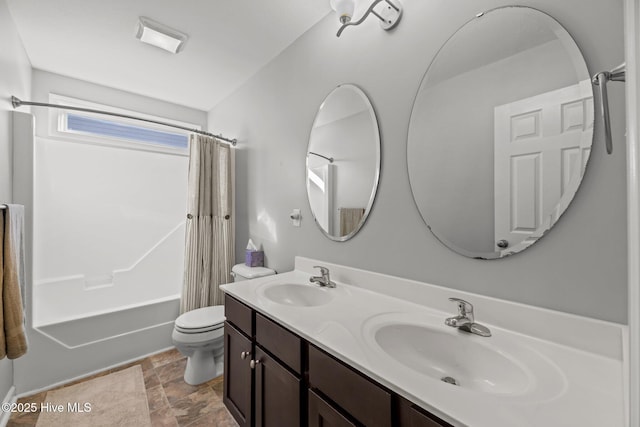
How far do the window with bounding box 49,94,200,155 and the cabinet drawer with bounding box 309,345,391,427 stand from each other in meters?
2.86

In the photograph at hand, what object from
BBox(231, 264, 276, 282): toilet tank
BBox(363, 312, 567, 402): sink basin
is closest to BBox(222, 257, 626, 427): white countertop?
BBox(363, 312, 567, 402): sink basin

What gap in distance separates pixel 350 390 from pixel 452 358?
15.5 inches

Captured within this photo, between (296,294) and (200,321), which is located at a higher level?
(296,294)

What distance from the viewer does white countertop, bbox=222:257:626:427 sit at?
0.56 metres

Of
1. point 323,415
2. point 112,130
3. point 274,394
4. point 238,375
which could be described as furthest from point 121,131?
point 323,415

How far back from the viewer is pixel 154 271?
283 centimetres

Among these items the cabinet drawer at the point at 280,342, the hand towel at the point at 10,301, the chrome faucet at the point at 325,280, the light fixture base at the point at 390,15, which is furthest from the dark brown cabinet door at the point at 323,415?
the light fixture base at the point at 390,15

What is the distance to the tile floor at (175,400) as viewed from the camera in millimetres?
1597

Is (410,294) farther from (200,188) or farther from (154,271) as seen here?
(154,271)

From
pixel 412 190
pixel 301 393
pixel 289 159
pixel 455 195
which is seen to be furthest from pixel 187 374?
pixel 455 195

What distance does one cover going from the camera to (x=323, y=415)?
88 centimetres

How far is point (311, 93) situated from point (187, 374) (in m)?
2.26

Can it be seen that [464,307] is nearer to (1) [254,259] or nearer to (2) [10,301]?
(1) [254,259]

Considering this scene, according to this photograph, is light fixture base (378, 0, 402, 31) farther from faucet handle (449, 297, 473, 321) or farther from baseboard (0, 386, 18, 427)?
baseboard (0, 386, 18, 427)
